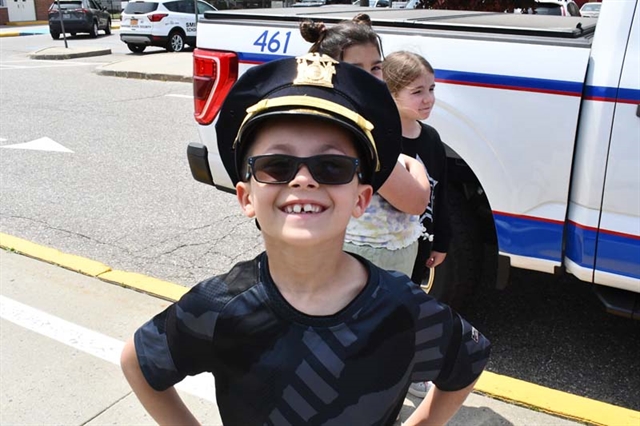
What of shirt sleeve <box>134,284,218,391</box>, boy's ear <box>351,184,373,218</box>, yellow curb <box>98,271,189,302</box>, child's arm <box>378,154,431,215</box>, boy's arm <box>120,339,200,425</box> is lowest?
yellow curb <box>98,271,189,302</box>

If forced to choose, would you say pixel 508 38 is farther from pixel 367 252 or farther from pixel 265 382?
pixel 265 382

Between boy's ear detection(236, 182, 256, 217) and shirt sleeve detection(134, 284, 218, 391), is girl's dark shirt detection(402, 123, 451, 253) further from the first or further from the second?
shirt sleeve detection(134, 284, 218, 391)

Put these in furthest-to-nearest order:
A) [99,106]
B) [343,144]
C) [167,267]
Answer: [99,106], [167,267], [343,144]

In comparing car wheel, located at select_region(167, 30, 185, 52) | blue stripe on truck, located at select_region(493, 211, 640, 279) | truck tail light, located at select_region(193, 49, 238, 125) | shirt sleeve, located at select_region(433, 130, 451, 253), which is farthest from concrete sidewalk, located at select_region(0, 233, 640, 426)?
car wheel, located at select_region(167, 30, 185, 52)

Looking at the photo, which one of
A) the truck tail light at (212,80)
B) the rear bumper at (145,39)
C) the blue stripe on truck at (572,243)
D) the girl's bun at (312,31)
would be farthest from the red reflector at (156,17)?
the girl's bun at (312,31)

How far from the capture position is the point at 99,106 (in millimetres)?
10008

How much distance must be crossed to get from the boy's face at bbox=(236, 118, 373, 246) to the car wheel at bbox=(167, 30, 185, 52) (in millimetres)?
18149

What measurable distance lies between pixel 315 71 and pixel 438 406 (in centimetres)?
79

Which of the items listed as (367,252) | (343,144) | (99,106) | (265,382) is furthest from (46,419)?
(99,106)

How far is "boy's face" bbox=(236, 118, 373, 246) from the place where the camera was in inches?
47.2

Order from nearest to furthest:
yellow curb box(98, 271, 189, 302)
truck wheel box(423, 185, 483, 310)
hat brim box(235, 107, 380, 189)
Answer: hat brim box(235, 107, 380, 189) → truck wheel box(423, 185, 483, 310) → yellow curb box(98, 271, 189, 302)

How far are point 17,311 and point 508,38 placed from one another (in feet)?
9.42

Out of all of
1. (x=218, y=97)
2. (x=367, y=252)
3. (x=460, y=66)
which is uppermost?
(x=460, y=66)

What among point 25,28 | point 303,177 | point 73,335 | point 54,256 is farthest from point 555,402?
point 25,28
